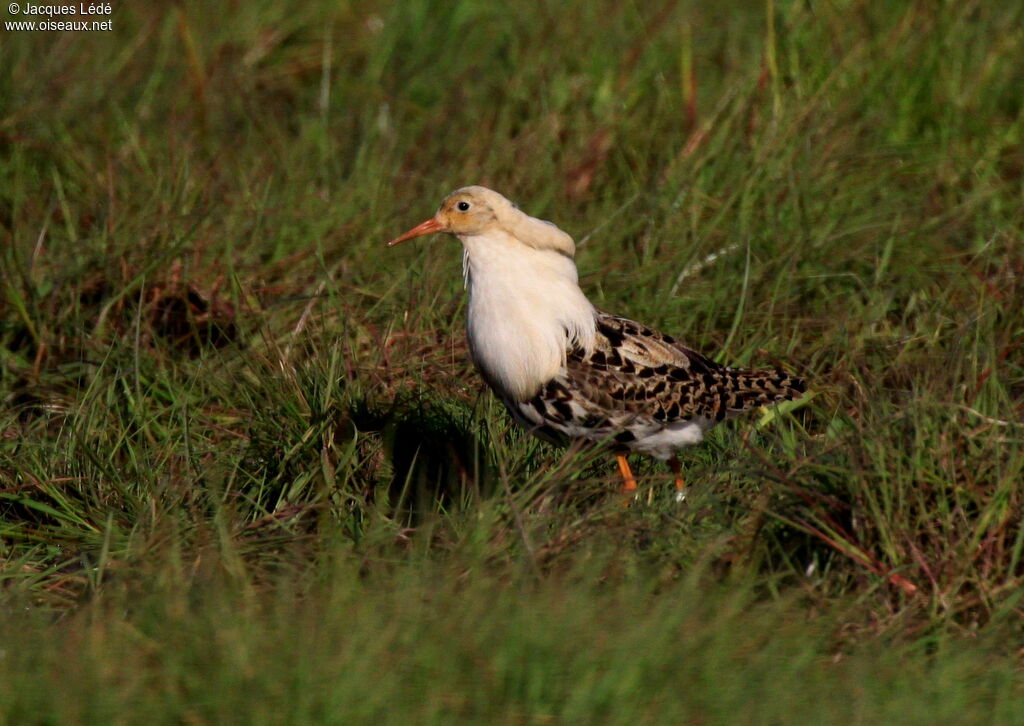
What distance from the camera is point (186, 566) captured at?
15.1ft

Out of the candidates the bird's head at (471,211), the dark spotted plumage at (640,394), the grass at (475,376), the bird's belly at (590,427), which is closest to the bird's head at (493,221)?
the bird's head at (471,211)

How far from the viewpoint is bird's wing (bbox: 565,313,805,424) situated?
18.0ft

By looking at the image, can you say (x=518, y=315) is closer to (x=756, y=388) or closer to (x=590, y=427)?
(x=590, y=427)

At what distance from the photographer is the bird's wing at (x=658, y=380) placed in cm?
550

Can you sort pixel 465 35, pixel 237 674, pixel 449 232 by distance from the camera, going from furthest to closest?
pixel 465 35
pixel 449 232
pixel 237 674

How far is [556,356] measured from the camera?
541cm

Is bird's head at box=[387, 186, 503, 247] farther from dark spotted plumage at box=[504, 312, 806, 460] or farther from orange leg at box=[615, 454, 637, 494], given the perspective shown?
orange leg at box=[615, 454, 637, 494]

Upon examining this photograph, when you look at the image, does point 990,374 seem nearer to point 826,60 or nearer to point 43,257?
point 826,60

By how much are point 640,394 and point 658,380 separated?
0.10 m

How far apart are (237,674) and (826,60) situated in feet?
18.9

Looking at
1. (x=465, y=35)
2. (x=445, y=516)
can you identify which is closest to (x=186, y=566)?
(x=445, y=516)

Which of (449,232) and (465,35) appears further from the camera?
(465,35)

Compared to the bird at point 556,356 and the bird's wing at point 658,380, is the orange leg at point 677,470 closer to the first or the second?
the bird at point 556,356

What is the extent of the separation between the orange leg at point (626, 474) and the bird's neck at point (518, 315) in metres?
0.43
